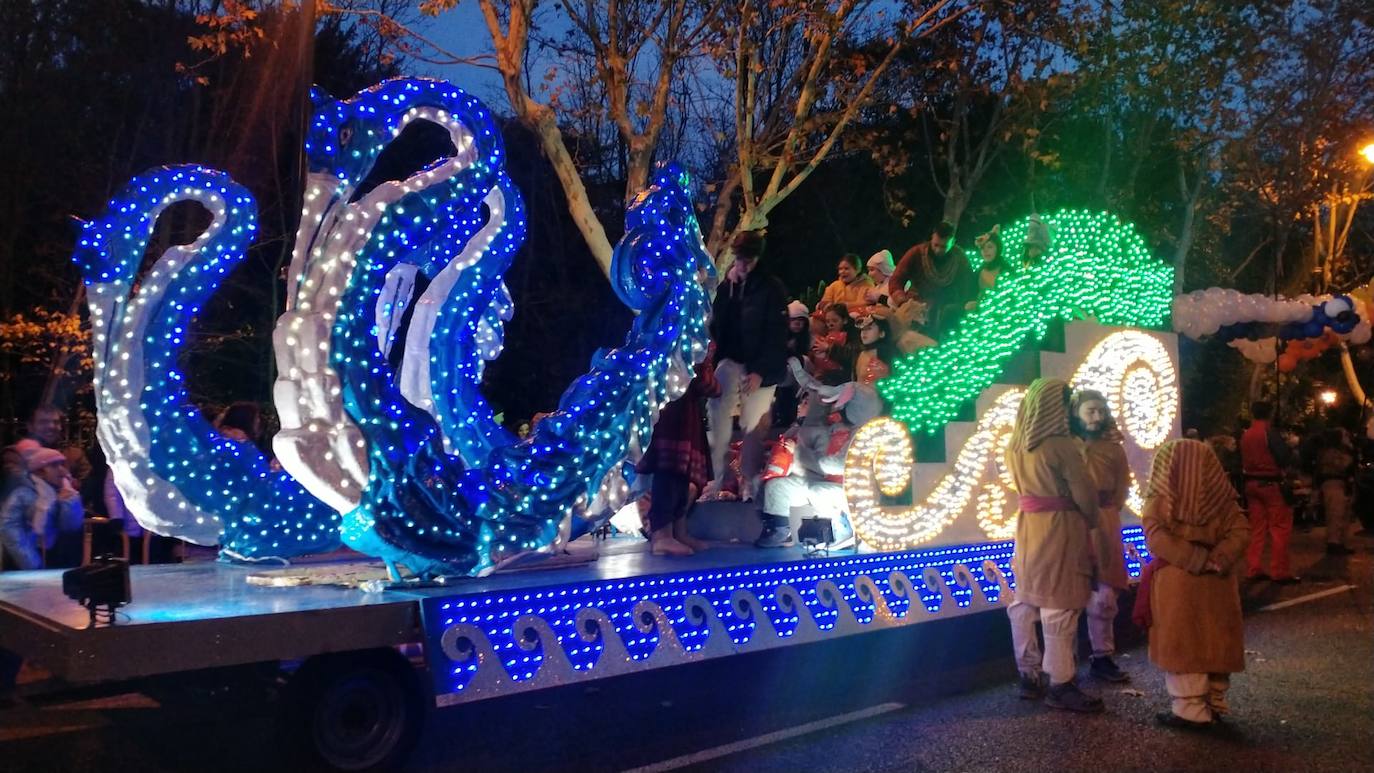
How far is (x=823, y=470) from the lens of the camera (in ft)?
30.3

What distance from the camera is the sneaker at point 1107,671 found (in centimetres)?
793

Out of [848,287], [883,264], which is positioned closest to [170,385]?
[848,287]

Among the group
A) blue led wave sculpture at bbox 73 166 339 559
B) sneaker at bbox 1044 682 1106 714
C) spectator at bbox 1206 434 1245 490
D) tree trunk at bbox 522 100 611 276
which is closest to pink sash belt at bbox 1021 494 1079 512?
sneaker at bbox 1044 682 1106 714

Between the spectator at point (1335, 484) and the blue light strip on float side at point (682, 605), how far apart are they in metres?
9.11

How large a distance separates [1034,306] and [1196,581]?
348 centimetres

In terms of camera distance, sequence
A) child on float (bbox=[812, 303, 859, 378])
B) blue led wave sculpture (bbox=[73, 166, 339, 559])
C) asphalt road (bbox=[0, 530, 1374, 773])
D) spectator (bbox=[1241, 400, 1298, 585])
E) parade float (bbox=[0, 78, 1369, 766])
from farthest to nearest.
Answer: spectator (bbox=[1241, 400, 1298, 585]) → child on float (bbox=[812, 303, 859, 378]) → blue led wave sculpture (bbox=[73, 166, 339, 559]) → asphalt road (bbox=[0, 530, 1374, 773]) → parade float (bbox=[0, 78, 1369, 766])

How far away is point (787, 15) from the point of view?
15211 mm

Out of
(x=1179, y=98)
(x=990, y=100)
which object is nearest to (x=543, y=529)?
(x=1179, y=98)

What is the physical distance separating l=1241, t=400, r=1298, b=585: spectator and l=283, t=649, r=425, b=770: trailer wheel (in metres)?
10.5

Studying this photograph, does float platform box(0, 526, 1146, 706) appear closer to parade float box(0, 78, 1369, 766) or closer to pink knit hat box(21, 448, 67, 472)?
parade float box(0, 78, 1369, 766)

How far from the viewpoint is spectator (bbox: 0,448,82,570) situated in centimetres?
895

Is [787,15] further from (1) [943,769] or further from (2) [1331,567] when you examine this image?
(1) [943,769]

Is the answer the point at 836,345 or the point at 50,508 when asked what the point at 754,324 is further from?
the point at 50,508

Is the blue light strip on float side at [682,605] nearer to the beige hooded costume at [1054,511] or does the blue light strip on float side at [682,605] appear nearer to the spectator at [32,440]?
the beige hooded costume at [1054,511]
